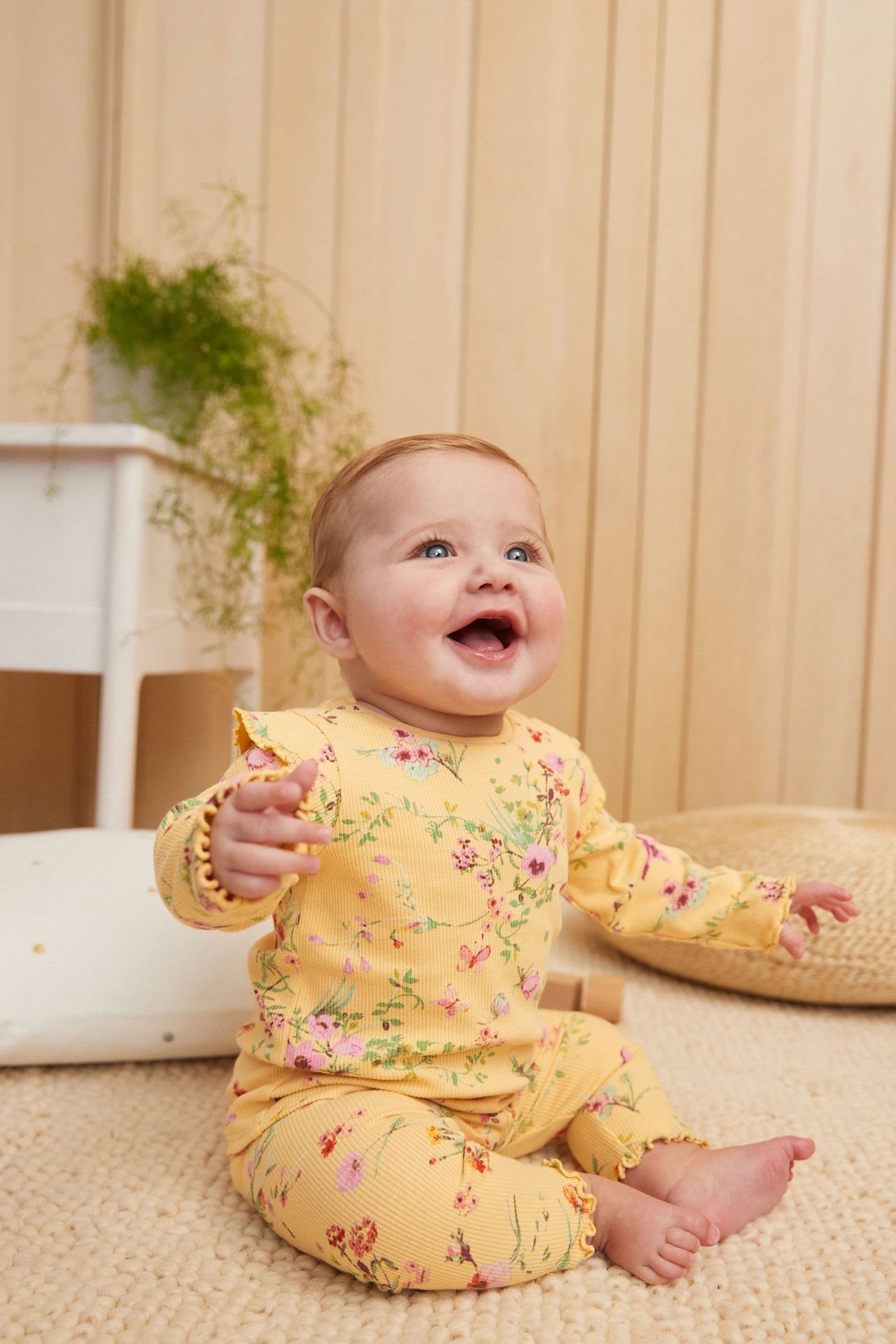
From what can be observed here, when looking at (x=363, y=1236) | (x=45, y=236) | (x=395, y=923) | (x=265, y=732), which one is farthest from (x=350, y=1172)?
(x=45, y=236)

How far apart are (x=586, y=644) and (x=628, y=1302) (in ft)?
4.08

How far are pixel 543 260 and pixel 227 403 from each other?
638mm

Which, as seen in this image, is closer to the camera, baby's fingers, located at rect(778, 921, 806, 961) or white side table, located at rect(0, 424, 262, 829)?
baby's fingers, located at rect(778, 921, 806, 961)

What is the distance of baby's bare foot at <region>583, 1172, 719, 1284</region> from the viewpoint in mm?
625

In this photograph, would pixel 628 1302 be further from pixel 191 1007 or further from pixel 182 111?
pixel 182 111

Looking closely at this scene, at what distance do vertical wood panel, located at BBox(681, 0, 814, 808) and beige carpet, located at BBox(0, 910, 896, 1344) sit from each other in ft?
2.75

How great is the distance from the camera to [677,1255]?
63 cm

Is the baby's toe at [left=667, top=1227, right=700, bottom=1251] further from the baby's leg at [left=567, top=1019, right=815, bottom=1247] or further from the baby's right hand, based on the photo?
the baby's right hand

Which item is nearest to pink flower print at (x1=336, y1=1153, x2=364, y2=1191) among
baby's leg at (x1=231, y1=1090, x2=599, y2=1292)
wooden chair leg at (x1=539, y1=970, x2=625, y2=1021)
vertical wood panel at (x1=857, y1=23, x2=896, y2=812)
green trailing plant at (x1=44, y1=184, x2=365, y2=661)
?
baby's leg at (x1=231, y1=1090, x2=599, y2=1292)

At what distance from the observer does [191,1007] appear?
2.99ft

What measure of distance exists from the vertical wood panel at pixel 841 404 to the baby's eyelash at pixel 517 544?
1.12 metres

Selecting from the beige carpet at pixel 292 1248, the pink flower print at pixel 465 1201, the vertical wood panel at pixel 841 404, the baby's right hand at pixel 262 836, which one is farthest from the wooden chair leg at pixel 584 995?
the vertical wood panel at pixel 841 404

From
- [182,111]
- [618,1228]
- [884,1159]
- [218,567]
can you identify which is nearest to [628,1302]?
[618,1228]

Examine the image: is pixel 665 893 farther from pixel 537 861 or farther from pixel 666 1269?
pixel 666 1269
